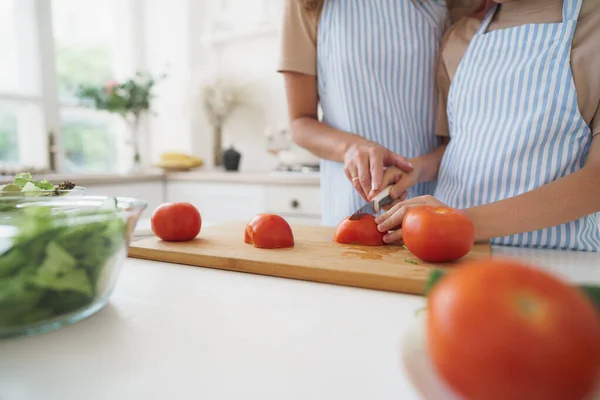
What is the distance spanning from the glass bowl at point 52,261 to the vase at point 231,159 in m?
2.26

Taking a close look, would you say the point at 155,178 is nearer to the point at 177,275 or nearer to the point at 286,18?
the point at 286,18

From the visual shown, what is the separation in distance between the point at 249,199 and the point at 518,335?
215cm

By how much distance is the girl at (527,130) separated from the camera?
2.72 ft

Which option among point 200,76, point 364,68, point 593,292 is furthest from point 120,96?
point 593,292

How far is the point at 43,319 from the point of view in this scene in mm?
438

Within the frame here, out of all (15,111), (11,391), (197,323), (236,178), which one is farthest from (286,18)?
(15,111)

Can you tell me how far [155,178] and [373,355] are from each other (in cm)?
234

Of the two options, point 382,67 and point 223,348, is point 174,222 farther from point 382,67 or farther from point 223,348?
point 382,67

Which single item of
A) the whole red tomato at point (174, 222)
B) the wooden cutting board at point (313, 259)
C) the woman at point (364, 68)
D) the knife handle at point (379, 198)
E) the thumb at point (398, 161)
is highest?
the woman at point (364, 68)

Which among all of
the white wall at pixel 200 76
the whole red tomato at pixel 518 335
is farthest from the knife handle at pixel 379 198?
the white wall at pixel 200 76

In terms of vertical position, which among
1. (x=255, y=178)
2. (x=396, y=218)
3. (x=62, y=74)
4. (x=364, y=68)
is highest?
(x=62, y=74)

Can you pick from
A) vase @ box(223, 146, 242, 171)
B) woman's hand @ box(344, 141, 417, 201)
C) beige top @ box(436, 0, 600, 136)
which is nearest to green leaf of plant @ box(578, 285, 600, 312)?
woman's hand @ box(344, 141, 417, 201)

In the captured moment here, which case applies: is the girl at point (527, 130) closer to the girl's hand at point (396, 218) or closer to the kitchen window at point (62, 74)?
the girl's hand at point (396, 218)

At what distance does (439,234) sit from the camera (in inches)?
26.2
